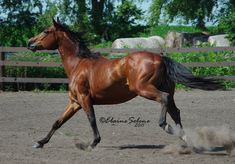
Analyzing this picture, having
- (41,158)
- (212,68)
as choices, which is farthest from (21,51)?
(41,158)

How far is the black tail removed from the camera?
7629mm

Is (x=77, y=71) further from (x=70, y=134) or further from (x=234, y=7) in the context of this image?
(x=234, y=7)

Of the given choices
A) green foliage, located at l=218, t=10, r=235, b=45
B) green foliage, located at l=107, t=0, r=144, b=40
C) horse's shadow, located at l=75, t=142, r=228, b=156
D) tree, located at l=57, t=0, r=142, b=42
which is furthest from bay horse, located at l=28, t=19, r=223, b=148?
green foliage, located at l=107, t=0, r=144, b=40

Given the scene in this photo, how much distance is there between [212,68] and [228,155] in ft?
38.2

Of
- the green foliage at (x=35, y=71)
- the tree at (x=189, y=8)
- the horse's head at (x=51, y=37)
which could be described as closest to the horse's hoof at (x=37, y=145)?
the horse's head at (x=51, y=37)

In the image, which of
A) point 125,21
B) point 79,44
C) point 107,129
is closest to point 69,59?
point 79,44

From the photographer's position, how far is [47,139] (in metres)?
8.11

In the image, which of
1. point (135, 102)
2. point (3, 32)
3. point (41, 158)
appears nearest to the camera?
point (41, 158)

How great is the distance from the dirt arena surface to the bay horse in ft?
1.54

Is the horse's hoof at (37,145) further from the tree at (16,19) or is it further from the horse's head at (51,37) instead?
the tree at (16,19)

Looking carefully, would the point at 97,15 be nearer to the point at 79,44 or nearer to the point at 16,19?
the point at 16,19

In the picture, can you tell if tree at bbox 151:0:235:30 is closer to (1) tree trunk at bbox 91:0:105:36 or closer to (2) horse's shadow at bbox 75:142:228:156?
(1) tree trunk at bbox 91:0:105:36

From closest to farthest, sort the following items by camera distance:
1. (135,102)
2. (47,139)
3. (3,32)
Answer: (47,139)
(135,102)
(3,32)

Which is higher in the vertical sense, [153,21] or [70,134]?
[70,134]
